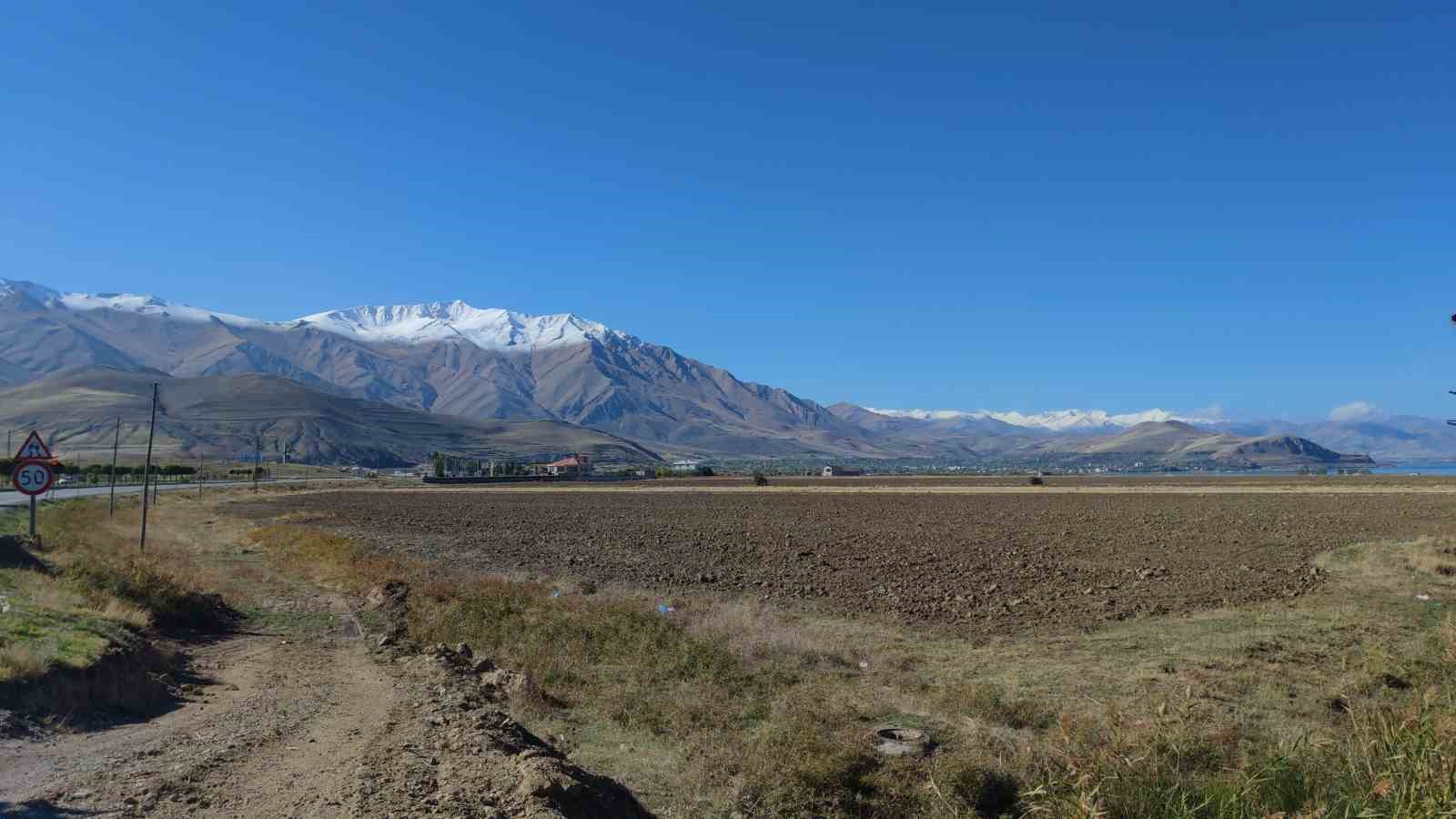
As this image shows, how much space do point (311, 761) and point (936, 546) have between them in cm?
3264

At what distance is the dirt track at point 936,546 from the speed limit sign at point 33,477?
42.1ft

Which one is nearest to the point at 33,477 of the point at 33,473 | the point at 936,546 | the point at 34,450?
the point at 33,473

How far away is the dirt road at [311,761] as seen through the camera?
7098mm

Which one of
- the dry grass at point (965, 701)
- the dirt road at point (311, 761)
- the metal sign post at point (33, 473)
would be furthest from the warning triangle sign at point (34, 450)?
the dirt road at point (311, 761)

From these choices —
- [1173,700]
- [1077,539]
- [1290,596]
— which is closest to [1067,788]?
[1173,700]

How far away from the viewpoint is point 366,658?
13.8 metres

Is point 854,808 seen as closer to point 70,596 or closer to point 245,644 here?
point 245,644

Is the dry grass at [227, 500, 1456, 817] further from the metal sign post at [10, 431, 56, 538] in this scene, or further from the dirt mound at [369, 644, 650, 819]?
the metal sign post at [10, 431, 56, 538]

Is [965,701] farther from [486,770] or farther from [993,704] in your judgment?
[486,770]

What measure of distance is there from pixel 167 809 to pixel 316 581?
737 inches

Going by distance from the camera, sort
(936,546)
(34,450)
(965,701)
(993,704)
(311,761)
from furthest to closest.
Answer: (936,546)
(34,450)
(965,701)
(993,704)
(311,761)

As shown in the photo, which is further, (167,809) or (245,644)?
(245,644)

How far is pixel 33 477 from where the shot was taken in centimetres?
1867

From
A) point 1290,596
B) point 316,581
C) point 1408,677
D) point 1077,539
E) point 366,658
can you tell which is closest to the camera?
point 1408,677
